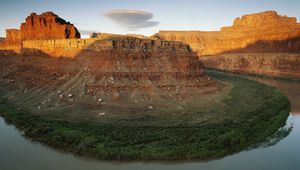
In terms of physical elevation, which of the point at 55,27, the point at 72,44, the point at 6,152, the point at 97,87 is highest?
the point at 55,27

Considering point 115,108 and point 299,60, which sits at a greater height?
point 299,60

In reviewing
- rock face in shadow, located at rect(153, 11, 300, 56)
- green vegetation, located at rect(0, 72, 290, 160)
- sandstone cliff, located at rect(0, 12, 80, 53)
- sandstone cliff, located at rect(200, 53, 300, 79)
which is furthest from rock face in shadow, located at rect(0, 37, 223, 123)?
sandstone cliff, located at rect(200, 53, 300, 79)

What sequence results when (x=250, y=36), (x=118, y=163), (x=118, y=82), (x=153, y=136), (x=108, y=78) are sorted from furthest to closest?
1. (x=250, y=36)
2. (x=108, y=78)
3. (x=118, y=82)
4. (x=153, y=136)
5. (x=118, y=163)

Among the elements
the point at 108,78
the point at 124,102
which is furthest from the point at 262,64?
the point at 124,102

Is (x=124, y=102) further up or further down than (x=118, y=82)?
further down

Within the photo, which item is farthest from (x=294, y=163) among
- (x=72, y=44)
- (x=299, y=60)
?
(x=299, y=60)

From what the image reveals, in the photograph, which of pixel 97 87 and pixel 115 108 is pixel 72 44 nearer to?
pixel 97 87

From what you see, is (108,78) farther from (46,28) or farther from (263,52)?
(263,52)
